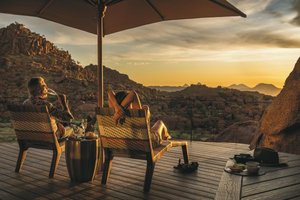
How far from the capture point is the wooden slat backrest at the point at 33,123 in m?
3.89

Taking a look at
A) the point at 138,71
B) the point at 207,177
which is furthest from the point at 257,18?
the point at 207,177

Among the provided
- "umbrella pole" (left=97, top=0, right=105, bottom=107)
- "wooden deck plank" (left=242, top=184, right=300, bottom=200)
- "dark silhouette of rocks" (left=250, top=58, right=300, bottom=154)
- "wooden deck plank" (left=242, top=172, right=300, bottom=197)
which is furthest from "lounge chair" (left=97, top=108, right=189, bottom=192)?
"dark silhouette of rocks" (left=250, top=58, right=300, bottom=154)

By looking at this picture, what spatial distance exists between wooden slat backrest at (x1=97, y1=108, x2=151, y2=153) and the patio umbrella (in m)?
0.78

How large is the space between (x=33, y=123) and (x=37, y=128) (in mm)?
77

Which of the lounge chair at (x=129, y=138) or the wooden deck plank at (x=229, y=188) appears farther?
the lounge chair at (x=129, y=138)

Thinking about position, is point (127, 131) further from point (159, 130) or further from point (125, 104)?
point (159, 130)

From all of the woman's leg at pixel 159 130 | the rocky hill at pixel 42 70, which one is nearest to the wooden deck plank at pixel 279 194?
the woman's leg at pixel 159 130

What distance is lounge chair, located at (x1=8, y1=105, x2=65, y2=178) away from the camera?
3895mm

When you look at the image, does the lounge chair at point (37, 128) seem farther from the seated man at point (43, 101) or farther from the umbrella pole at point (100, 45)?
the umbrella pole at point (100, 45)

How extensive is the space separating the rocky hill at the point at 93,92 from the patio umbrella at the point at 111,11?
1.22 metres

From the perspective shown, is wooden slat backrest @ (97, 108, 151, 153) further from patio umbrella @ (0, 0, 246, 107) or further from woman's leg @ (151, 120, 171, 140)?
patio umbrella @ (0, 0, 246, 107)

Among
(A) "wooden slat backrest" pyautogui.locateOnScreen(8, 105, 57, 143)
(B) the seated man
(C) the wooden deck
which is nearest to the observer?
(C) the wooden deck

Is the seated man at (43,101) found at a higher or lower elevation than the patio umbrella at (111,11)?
lower

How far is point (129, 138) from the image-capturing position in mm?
3562
